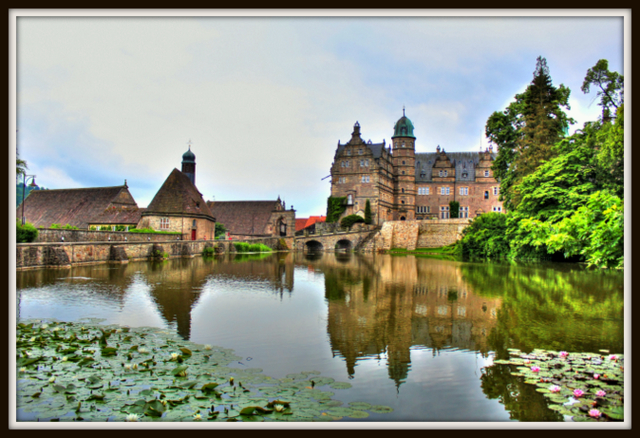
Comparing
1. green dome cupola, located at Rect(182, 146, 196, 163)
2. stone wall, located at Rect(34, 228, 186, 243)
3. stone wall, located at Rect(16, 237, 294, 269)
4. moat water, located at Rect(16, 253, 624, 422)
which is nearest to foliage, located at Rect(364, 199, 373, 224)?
green dome cupola, located at Rect(182, 146, 196, 163)

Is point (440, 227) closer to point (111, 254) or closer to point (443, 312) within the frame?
point (111, 254)

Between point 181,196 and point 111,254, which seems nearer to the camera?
point 111,254

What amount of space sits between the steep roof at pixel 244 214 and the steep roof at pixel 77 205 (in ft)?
54.4

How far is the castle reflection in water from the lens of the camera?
7953mm

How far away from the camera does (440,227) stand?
5541 cm

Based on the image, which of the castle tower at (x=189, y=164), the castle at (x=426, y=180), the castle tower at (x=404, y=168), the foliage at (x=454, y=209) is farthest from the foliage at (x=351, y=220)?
the castle tower at (x=189, y=164)

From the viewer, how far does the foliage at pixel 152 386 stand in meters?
4.48

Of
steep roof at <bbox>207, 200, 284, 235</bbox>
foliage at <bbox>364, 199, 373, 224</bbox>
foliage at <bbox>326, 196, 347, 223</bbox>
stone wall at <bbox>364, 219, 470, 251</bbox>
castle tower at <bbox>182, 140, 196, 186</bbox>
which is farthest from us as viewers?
foliage at <bbox>326, 196, 347, 223</bbox>

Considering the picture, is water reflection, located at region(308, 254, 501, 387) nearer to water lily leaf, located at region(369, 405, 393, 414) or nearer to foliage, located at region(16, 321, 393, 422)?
water lily leaf, located at region(369, 405, 393, 414)

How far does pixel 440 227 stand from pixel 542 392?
51.7 metres

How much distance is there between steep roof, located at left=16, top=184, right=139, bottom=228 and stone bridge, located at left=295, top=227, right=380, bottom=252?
21243mm

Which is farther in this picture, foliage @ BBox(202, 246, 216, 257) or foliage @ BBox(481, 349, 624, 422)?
foliage @ BBox(202, 246, 216, 257)
